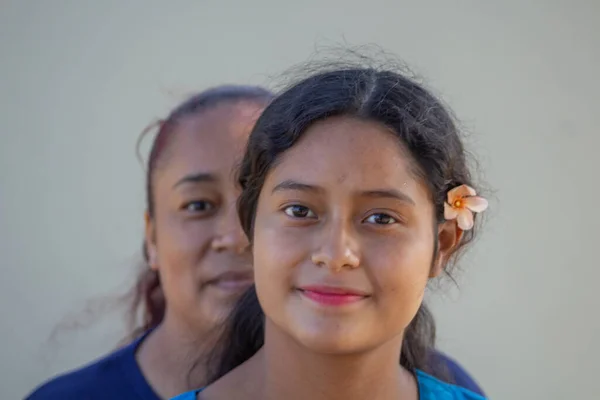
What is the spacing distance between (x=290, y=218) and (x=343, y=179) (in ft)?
0.42

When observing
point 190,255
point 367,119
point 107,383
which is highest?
point 367,119

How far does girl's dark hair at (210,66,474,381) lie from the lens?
1647 millimetres

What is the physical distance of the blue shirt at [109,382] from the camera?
213cm

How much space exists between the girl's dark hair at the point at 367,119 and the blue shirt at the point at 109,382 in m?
0.57

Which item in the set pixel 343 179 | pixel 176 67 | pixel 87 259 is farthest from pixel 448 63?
pixel 343 179

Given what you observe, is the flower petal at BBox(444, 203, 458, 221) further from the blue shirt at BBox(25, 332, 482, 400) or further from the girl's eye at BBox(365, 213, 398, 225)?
the blue shirt at BBox(25, 332, 482, 400)

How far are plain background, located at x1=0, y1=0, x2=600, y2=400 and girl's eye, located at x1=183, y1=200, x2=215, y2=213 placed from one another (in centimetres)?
103

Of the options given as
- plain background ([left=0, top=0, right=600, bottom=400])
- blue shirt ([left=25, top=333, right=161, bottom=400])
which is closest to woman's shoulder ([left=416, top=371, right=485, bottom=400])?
blue shirt ([left=25, top=333, right=161, bottom=400])

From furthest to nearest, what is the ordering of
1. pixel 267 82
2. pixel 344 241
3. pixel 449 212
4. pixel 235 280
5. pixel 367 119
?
pixel 267 82, pixel 235 280, pixel 449 212, pixel 367 119, pixel 344 241

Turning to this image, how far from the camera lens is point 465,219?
1.75 meters

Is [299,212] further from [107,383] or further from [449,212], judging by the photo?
[107,383]

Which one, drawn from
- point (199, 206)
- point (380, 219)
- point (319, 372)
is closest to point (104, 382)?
point (199, 206)

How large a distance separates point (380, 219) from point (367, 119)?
199 mm

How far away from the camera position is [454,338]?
3432 millimetres
